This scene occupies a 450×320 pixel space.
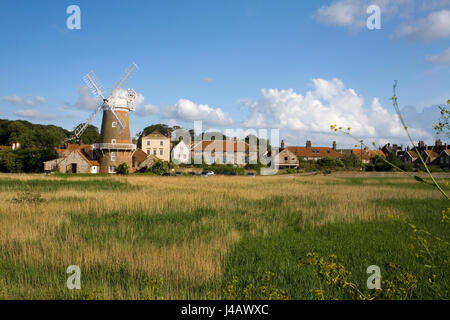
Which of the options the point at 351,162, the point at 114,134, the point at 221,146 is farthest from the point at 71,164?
the point at 351,162

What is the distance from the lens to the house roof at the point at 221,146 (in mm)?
86275

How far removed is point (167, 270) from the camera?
7.17 m

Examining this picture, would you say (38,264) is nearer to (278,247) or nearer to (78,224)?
(78,224)

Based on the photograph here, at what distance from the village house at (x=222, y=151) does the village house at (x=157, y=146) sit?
7342 mm

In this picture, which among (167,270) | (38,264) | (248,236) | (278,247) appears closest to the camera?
(167,270)

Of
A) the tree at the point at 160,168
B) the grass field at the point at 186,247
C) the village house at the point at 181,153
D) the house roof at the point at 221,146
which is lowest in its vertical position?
the grass field at the point at 186,247

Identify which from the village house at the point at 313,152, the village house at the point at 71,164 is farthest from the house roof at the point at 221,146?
the village house at the point at 71,164

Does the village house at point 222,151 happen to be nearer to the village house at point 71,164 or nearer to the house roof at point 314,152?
the house roof at point 314,152

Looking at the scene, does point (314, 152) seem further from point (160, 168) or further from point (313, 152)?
point (160, 168)

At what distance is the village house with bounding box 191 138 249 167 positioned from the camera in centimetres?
8544

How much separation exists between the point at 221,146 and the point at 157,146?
17.0 m
